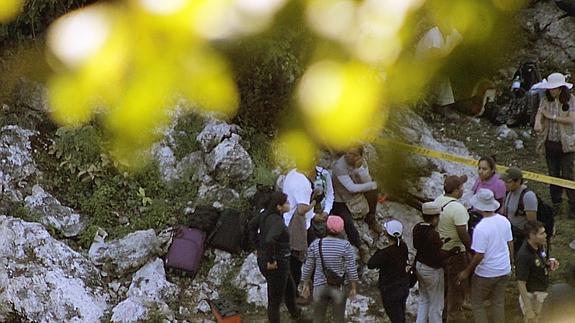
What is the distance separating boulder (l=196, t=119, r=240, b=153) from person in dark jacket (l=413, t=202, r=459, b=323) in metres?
2.26

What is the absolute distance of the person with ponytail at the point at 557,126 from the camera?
5.54 meters

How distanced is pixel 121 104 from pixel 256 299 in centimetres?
205

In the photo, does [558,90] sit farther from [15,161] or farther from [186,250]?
[15,161]

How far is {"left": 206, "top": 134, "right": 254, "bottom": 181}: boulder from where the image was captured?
5.87 m

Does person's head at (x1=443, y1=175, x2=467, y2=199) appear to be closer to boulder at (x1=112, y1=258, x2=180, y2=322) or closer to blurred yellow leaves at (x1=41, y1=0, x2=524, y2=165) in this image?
blurred yellow leaves at (x1=41, y1=0, x2=524, y2=165)

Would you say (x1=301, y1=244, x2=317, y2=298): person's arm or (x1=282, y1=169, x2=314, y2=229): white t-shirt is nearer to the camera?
(x1=301, y1=244, x2=317, y2=298): person's arm

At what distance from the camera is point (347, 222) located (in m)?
5.14

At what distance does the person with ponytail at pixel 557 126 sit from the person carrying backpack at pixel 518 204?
115 centimetres

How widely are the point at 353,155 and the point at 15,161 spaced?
2.49m

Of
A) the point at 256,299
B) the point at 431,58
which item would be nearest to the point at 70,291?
the point at 256,299

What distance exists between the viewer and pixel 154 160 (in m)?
5.91

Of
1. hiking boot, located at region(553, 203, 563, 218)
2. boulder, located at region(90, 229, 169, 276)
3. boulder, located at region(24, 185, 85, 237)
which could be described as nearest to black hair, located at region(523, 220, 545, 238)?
hiking boot, located at region(553, 203, 563, 218)

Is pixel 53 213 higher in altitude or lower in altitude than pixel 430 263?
higher

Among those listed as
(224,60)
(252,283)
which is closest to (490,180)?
(252,283)
